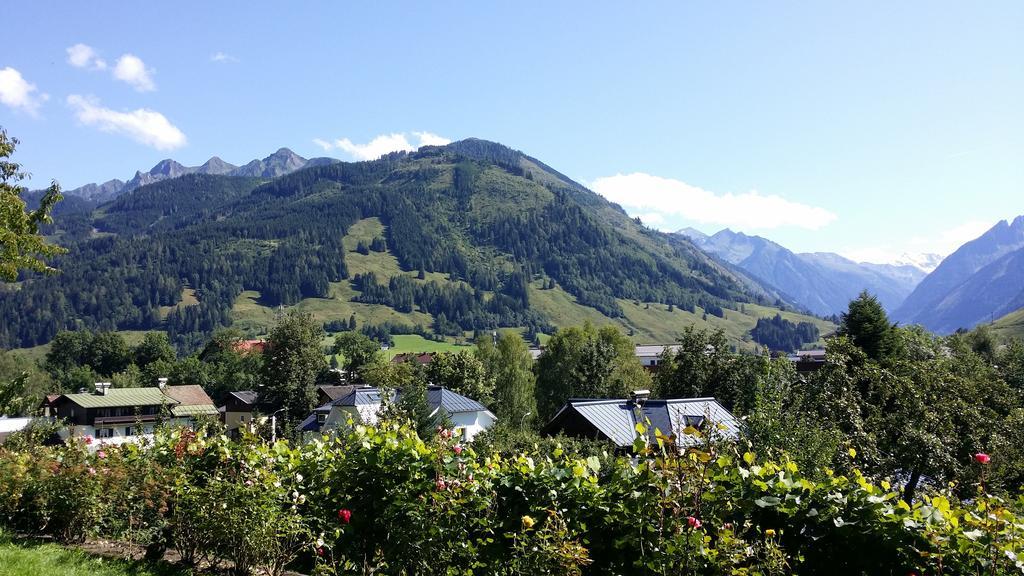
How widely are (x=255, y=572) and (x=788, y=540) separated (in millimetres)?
5242

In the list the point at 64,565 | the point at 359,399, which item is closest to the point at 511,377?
the point at 359,399

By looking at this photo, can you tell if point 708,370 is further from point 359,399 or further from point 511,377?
point 359,399

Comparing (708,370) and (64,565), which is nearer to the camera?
(64,565)

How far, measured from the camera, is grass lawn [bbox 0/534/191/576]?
6570 mm

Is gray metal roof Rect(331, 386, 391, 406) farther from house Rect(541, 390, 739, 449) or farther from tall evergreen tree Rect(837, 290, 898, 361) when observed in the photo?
tall evergreen tree Rect(837, 290, 898, 361)

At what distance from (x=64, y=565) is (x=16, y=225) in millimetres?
7360

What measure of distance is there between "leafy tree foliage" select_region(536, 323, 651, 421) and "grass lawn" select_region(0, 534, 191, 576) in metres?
54.0

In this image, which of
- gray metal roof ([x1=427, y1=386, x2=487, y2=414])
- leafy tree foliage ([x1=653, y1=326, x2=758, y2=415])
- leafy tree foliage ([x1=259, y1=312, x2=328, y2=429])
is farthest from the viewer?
leafy tree foliage ([x1=259, y1=312, x2=328, y2=429])

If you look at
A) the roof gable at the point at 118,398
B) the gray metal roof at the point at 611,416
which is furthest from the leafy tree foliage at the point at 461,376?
the roof gable at the point at 118,398

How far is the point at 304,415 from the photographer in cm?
6000

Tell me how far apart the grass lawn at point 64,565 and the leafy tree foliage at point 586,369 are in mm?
54027

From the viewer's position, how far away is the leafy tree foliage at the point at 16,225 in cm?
1113

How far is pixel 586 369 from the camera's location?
61812 millimetres

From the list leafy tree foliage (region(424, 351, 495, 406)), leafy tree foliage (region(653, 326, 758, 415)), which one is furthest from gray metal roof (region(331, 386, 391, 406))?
leafy tree foliage (region(653, 326, 758, 415))
